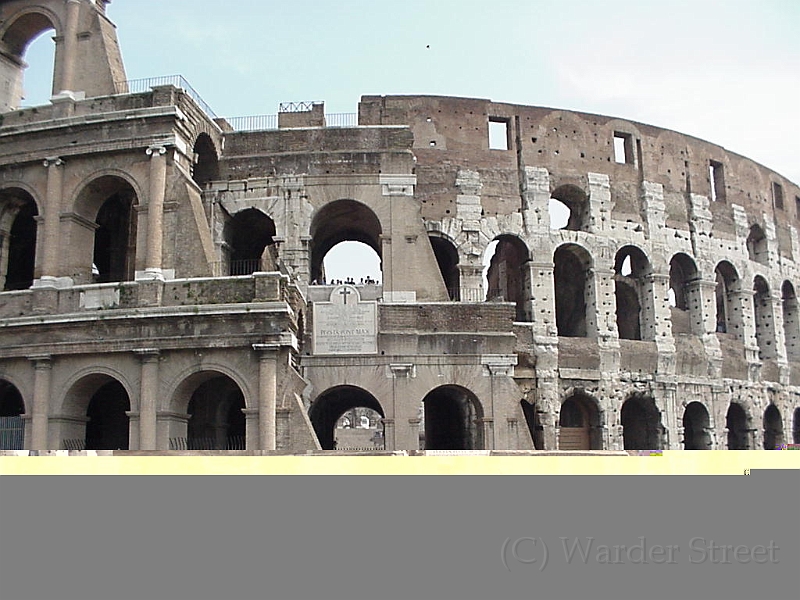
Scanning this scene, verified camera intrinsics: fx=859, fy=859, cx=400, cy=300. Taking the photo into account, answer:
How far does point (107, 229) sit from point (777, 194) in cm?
2369

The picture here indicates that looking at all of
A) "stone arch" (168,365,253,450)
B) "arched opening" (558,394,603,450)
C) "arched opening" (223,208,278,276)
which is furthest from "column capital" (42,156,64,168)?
"arched opening" (558,394,603,450)

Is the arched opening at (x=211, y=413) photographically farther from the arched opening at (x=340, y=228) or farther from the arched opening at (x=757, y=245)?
the arched opening at (x=757, y=245)

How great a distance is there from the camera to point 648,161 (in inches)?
1074

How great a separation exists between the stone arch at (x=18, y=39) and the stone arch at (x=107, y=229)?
12.1 ft

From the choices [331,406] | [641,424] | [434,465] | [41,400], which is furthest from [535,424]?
[434,465]

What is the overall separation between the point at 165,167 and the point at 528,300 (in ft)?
35.7

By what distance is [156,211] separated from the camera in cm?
1916

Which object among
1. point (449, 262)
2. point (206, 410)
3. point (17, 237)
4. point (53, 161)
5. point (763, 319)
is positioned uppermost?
point (53, 161)

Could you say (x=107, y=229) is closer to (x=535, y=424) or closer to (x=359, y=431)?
(x=535, y=424)

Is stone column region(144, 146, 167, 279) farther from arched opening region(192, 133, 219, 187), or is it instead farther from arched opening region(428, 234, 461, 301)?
arched opening region(428, 234, 461, 301)

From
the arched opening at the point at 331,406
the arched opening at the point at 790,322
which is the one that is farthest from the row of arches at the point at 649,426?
the arched opening at the point at 331,406

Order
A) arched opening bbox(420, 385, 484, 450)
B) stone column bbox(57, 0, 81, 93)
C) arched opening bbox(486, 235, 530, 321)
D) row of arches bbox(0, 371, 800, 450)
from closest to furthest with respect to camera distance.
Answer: row of arches bbox(0, 371, 800, 450) → stone column bbox(57, 0, 81, 93) → arched opening bbox(486, 235, 530, 321) → arched opening bbox(420, 385, 484, 450)

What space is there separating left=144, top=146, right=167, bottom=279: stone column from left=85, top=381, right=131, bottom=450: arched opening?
4.20 meters

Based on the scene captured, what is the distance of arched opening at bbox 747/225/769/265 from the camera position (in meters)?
30.4
